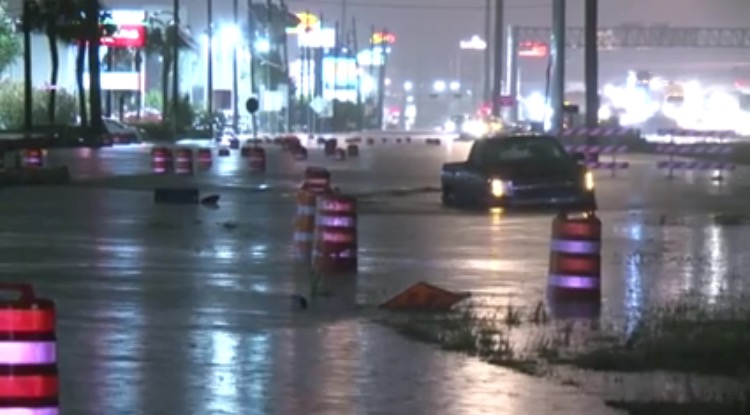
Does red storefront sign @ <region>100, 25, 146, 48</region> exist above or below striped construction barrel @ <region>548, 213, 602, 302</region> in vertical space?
above

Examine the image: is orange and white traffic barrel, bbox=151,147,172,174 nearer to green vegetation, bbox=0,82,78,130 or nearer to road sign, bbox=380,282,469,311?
green vegetation, bbox=0,82,78,130

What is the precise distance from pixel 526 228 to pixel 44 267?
963 centimetres

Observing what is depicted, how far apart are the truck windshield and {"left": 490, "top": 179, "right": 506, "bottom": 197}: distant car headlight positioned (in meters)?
0.66

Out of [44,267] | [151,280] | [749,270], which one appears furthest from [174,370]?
[749,270]

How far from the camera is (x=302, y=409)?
1136 cm

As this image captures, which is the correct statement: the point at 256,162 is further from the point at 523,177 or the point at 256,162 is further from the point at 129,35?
the point at 129,35

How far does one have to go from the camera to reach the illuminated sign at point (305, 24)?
15265 cm

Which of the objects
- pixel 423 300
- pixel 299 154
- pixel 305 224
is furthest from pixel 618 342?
pixel 299 154

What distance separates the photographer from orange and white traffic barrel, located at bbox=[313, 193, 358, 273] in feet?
66.7

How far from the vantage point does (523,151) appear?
33.7 meters

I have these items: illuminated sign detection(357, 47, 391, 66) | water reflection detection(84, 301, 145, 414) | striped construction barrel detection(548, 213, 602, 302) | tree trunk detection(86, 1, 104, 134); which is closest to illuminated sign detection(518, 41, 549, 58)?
illuminated sign detection(357, 47, 391, 66)

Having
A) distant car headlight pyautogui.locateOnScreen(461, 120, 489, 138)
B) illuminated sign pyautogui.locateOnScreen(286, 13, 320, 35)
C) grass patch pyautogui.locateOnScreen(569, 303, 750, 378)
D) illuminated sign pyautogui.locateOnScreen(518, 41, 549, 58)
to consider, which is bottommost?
distant car headlight pyautogui.locateOnScreen(461, 120, 489, 138)

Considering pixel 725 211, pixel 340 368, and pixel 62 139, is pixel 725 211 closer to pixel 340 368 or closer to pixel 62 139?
→ pixel 340 368

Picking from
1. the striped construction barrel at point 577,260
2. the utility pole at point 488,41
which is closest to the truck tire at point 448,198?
the striped construction barrel at point 577,260
